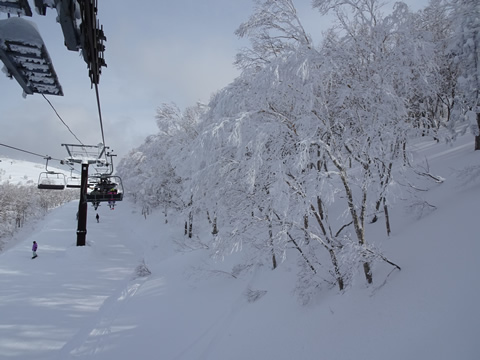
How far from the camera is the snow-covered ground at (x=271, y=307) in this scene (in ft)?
12.4

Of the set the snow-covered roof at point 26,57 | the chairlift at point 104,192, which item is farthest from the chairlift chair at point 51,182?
the snow-covered roof at point 26,57

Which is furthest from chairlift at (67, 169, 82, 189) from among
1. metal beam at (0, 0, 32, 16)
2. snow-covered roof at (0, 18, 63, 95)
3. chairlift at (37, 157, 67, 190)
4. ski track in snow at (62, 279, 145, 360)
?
metal beam at (0, 0, 32, 16)

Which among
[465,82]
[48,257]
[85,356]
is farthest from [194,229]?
[465,82]

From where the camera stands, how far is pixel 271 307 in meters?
6.82

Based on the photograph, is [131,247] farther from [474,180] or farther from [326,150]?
[474,180]

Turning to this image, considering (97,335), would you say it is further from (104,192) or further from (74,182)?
(74,182)

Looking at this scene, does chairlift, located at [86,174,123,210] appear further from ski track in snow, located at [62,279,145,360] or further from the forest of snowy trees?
the forest of snowy trees

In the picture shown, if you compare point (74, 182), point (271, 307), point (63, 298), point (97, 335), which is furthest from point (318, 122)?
point (74, 182)

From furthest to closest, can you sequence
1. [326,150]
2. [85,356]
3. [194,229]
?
1. [194,229]
2. [85,356]
3. [326,150]

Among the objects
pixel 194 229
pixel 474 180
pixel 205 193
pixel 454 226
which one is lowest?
pixel 194 229

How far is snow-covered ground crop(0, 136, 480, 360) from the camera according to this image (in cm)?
377

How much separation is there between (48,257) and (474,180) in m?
20.0

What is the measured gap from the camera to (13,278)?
36.0 ft

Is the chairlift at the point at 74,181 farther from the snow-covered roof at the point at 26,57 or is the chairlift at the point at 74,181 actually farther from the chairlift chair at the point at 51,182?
the snow-covered roof at the point at 26,57
